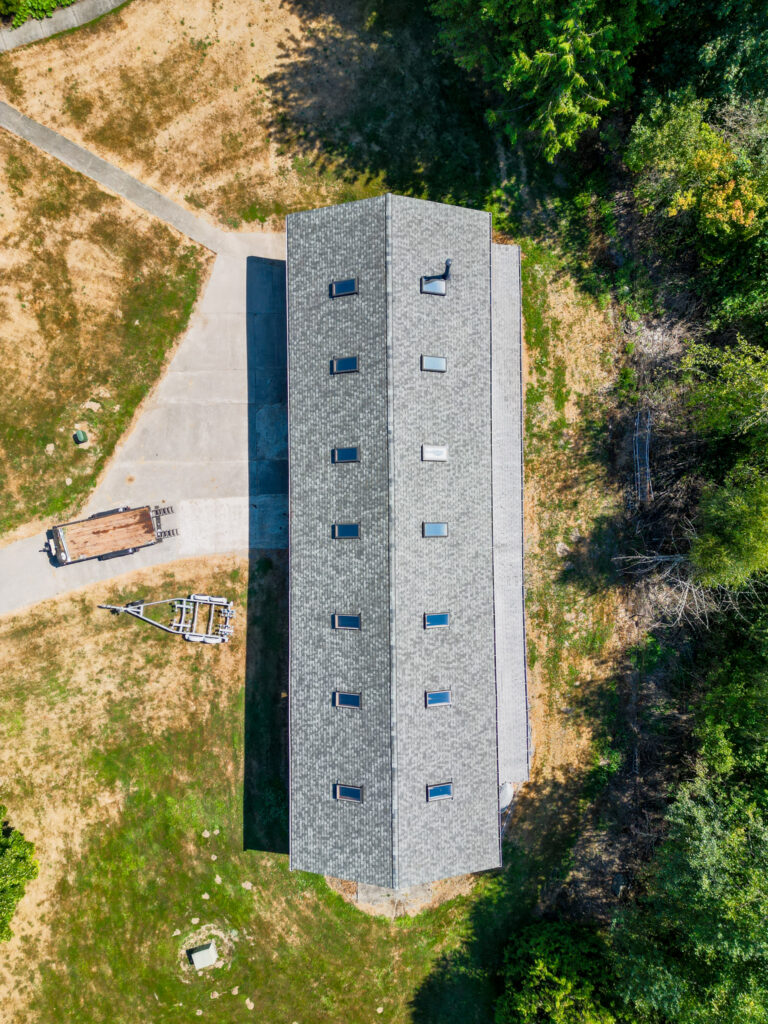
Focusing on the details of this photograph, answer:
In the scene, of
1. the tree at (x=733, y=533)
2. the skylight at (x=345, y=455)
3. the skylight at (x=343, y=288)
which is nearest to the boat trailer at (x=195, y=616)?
the skylight at (x=345, y=455)

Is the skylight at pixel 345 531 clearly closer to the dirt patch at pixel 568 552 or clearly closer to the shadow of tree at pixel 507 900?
the dirt patch at pixel 568 552

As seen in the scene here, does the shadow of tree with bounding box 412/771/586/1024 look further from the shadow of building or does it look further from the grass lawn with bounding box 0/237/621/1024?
the shadow of building

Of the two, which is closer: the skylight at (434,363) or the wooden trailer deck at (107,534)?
the skylight at (434,363)

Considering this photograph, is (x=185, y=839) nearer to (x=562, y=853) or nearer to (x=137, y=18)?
(x=562, y=853)

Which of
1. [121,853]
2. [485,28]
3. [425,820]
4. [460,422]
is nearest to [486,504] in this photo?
[460,422]

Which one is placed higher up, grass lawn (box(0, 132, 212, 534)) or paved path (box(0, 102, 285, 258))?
paved path (box(0, 102, 285, 258))

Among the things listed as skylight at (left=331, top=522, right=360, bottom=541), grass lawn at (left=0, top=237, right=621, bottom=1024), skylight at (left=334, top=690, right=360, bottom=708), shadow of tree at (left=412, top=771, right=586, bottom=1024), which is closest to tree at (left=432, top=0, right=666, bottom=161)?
skylight at (left=331, top=522, right=360, bottom=541)

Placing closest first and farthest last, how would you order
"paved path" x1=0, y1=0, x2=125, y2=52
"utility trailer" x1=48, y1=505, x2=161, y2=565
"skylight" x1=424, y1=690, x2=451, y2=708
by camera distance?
"skylight" x1=424, y1=690, x2=451, y2=708 < "utility trailer" x1=48, y1=505, x2=161, y2=565 < "paved path" x1=0, y1=0, x2=125, y2=52
